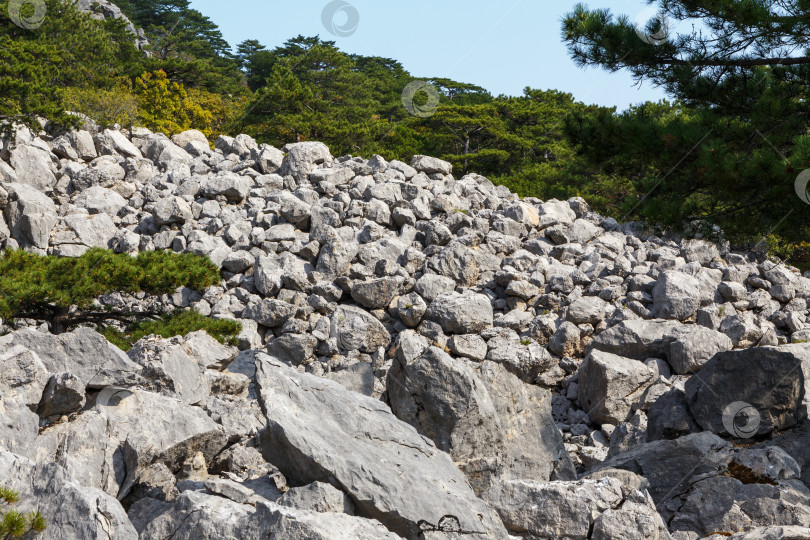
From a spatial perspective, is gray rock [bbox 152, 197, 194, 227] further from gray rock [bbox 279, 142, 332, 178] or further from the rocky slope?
gray rock [bbox 279, 142, 332, 178]

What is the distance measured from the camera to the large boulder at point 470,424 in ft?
24.4

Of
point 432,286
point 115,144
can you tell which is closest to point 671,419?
point 432,286

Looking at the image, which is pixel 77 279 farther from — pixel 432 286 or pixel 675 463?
pixel 675 463

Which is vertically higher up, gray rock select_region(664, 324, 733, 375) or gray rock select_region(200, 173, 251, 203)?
gray rock select_region(200, 173, 251, 203)

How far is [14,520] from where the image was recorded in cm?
380

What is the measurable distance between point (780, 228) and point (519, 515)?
5529 mm

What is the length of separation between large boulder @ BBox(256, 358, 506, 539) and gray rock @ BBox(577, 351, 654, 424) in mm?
5099

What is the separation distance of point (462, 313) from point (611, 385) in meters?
3.12

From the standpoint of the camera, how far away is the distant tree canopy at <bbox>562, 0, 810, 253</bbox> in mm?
8242

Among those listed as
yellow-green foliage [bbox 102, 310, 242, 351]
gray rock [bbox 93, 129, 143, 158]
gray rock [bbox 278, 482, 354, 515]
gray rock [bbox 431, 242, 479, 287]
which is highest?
gray rock [bbox 93, 129, 143, 158]

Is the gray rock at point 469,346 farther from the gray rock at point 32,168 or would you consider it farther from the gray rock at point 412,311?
the gray rock at point 32,168

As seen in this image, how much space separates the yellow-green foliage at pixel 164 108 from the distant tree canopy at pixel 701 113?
19.1 meters

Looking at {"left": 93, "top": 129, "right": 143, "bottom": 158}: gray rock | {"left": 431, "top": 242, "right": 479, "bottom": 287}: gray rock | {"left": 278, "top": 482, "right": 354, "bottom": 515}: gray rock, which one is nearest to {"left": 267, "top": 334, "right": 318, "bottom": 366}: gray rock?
{"left": 431, "top": 242, "right": 479, "bottom": 287}: gray rock

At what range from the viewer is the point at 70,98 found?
70.6ft
